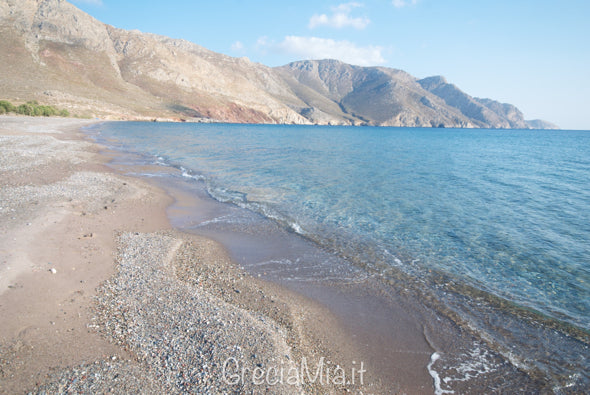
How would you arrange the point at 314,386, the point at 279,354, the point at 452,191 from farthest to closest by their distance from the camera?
the point at 452,191
the point at 279,354
the point at 314,386

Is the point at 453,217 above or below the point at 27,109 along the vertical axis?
below

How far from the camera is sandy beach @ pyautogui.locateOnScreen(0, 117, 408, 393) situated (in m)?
5.17

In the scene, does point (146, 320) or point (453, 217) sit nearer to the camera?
point (146, 320)

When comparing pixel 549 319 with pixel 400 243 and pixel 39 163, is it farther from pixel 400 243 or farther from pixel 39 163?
pixel 39 163

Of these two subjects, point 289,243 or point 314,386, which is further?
point 289,243

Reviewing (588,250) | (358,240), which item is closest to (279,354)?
(358,240)

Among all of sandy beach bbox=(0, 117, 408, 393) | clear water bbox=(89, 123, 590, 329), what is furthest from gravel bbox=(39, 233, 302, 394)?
clear water bbox=(89, 123, 590, 329)

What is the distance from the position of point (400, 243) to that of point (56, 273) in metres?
12.6

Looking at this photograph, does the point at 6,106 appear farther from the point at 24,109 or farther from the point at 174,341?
the point at 174,341

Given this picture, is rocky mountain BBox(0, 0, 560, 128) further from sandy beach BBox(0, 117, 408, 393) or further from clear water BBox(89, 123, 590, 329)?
sandy beach BBox(0, 117, 408, 393)

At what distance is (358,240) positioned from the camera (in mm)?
13273

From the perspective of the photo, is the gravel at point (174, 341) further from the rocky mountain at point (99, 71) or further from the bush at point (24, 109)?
the rocky mountain at point (99, 71)

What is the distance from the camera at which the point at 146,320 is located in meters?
6.55

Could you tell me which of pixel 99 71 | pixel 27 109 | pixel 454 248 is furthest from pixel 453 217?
pixel 99 71
